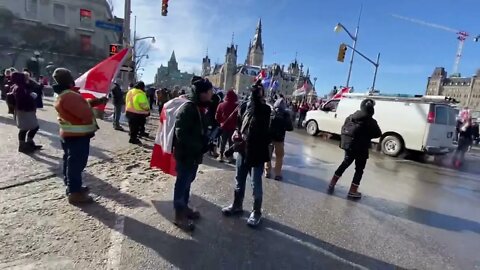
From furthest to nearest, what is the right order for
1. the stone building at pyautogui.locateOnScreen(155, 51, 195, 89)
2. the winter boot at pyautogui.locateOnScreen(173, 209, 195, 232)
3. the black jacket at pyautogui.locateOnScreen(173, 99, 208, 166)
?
the stone building at pyautogui.locateOnScreen(155, 51, 195, 89)
the winter boot at pyautogui.locateOnScreen(173, 209, 195, 232)
the black jacket at pyautogui.locateOnScreen(173, 99, 208, 166)

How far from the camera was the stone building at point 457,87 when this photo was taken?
105 metres

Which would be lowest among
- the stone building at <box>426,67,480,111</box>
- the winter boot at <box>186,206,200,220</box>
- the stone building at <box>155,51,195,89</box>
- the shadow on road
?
the shadow on road

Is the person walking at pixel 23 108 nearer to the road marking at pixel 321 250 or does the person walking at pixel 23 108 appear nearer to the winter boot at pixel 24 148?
the winter boot at pixel 24 148

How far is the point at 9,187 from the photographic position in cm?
482

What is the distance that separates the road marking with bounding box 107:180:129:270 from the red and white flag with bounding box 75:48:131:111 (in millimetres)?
2133

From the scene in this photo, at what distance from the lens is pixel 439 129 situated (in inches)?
443

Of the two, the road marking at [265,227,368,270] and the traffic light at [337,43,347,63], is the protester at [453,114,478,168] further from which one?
Result: the traffic light at [337,43,347,63]

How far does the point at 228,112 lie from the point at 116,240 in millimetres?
4617

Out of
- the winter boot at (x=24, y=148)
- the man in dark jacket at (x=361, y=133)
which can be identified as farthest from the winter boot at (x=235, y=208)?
the winter boot at (x=24, y=148)

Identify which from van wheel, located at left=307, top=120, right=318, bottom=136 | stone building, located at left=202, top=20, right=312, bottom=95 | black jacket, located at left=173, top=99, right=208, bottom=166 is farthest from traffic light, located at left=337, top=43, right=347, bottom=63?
stone building, located at left=202, top=20, right=312, bottom=95

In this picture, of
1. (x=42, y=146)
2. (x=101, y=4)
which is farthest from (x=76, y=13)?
(x=42, y=146)

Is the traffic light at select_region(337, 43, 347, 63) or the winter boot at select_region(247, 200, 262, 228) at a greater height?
the traffic light at select_region(337, 43, 347, 63)

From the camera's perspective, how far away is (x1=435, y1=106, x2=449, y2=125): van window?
36.7ft

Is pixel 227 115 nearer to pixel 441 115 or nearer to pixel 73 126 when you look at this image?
pixel 73 126
